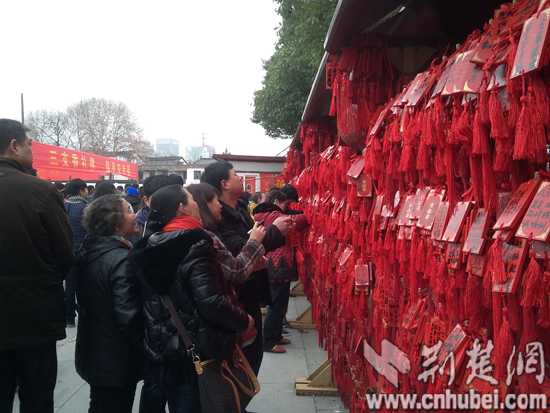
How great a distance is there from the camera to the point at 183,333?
1.72 meters

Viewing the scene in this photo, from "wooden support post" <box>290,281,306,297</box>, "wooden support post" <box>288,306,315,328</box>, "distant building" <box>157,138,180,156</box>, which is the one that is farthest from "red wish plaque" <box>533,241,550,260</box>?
"distant building" <box>157,138,180,156</box>

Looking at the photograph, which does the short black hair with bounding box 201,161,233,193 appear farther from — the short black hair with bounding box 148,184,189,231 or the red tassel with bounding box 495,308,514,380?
the red tassel with bounding box 495,308,514,380

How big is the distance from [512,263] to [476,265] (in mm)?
137

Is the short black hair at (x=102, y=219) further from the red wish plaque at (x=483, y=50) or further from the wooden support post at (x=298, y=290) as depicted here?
the wooden support post at (x=298, y=290)

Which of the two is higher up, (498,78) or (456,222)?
(498,78)

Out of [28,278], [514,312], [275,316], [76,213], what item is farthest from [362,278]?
[76,213]

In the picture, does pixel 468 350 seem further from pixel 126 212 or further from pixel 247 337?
pixel 126 212

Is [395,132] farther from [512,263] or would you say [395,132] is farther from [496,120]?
[512,263]

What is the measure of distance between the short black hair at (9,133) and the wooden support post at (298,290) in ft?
17.5

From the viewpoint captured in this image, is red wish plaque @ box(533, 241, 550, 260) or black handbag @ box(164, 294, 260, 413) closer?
red wish plaque @ box(533, 241, 550, 260)

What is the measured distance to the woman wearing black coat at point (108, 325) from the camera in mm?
1984

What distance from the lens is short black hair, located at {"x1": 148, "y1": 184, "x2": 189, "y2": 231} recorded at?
6.19 feet

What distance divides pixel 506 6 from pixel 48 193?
2.06 metres

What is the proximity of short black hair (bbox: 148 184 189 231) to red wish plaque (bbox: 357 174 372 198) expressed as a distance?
3.06ft
